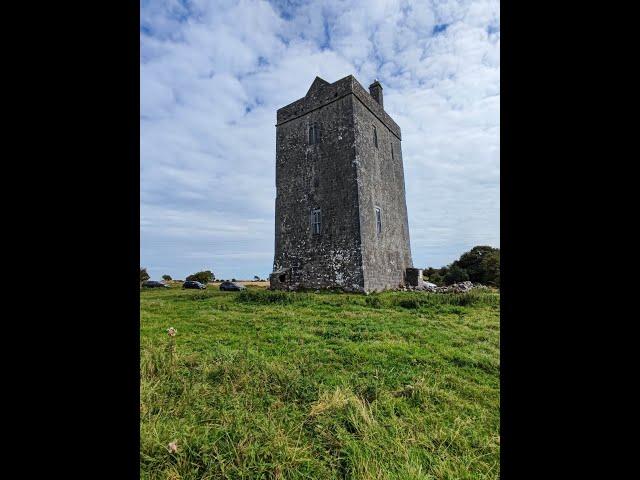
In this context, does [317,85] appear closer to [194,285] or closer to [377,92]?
[377,92]

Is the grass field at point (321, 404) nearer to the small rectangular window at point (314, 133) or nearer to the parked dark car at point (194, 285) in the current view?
the small rectangular window at point (314, 133)

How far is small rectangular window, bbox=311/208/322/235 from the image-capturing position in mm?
15633

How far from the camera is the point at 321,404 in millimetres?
3291

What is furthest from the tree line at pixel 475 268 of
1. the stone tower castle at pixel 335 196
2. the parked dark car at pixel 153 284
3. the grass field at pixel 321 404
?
the parked dark car at pixel 153 284

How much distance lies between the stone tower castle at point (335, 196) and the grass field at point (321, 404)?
7.79m

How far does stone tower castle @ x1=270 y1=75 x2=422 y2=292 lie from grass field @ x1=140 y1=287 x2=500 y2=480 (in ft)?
25.5

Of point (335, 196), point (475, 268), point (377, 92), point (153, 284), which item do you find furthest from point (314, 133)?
point (153, 284)

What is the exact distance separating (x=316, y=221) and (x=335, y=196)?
5.19 ft
